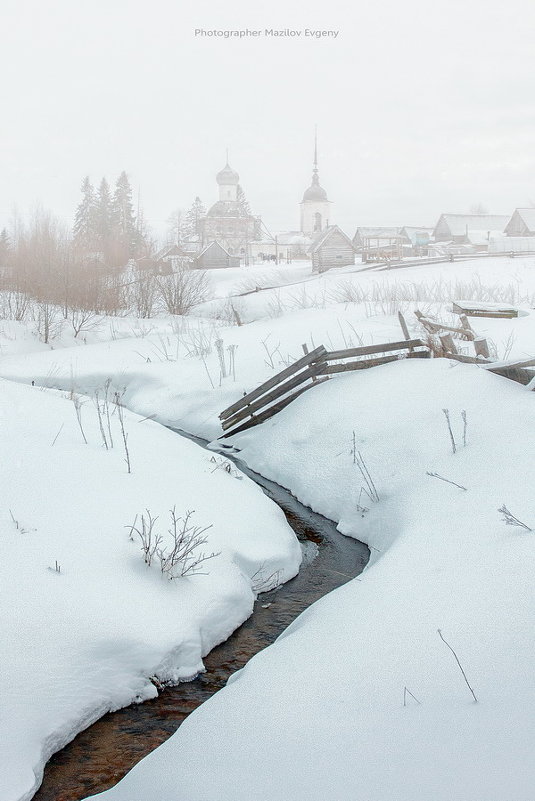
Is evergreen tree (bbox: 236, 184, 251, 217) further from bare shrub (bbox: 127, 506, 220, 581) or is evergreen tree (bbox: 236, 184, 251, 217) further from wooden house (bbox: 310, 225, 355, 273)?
bare shrub (bbox: 127, 506, 220, 581)

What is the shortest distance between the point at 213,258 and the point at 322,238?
10522 millimetres

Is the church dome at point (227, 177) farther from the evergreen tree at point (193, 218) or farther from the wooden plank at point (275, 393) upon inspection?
the wooden plank at point (275, 393)

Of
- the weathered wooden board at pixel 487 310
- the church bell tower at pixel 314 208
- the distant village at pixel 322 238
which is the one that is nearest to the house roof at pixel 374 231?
the distant village at pixel 322 238

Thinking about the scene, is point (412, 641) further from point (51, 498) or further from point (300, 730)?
point (51, 498)

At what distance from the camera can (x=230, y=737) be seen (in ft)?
9.97

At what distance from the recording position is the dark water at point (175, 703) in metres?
3.19

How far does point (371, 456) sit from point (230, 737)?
4.41 meters

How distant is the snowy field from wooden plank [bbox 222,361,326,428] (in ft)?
1.79

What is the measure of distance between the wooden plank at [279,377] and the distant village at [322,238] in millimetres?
19759

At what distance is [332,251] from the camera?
1850 inches

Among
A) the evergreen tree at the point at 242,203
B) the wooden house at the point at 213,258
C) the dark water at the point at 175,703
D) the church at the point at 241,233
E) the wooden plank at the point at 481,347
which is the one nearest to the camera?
the dark water at the point at 175,703

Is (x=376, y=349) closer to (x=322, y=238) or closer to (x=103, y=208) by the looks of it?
(x=322, y=238)

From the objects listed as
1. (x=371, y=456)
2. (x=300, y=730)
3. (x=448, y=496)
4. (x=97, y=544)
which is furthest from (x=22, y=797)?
(x=371, y=456)

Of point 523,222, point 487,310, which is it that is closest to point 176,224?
point 523,222
